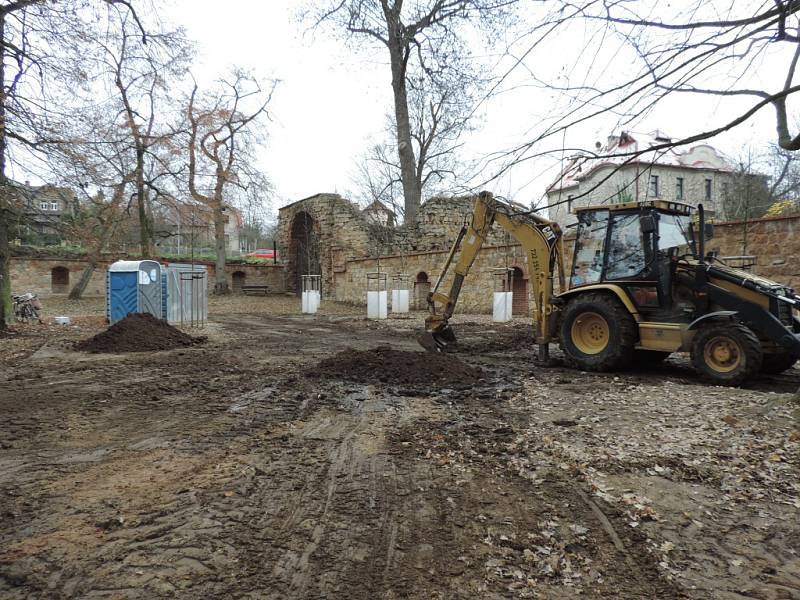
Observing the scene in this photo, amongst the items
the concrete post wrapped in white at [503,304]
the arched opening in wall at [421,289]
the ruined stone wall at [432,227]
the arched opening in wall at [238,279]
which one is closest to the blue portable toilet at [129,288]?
the concrete post wrapped in white at [503,304]

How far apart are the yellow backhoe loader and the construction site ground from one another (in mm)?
594

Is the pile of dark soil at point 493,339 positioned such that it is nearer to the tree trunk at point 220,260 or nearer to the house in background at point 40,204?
the house in background at point 40,204

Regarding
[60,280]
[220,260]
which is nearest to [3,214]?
[220,260]

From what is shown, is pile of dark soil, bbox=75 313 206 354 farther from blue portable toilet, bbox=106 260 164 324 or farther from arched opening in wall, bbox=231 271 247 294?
arched opening in wall, bbox=231 271 247 294

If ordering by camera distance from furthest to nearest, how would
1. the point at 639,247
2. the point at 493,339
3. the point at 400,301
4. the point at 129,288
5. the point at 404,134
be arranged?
the point at 404,134 → the point at 400,301 → the point at 129,288 → the point at 493,339 → the point at 639,247

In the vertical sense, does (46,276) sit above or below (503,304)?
above

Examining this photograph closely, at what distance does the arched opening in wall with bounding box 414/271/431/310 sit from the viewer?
21.3 m

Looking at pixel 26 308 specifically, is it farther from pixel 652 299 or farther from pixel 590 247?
pixel 652 299

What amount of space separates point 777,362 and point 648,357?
1.76 meters

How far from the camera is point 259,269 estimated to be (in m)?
36.9

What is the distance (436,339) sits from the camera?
9977 mm

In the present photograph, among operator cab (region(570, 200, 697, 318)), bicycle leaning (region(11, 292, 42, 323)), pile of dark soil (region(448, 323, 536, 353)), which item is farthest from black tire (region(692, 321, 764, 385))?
bicycle leaning (region(11, 292, 42, 323))

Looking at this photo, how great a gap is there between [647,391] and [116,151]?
1212 cm

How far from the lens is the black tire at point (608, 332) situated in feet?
24.7
